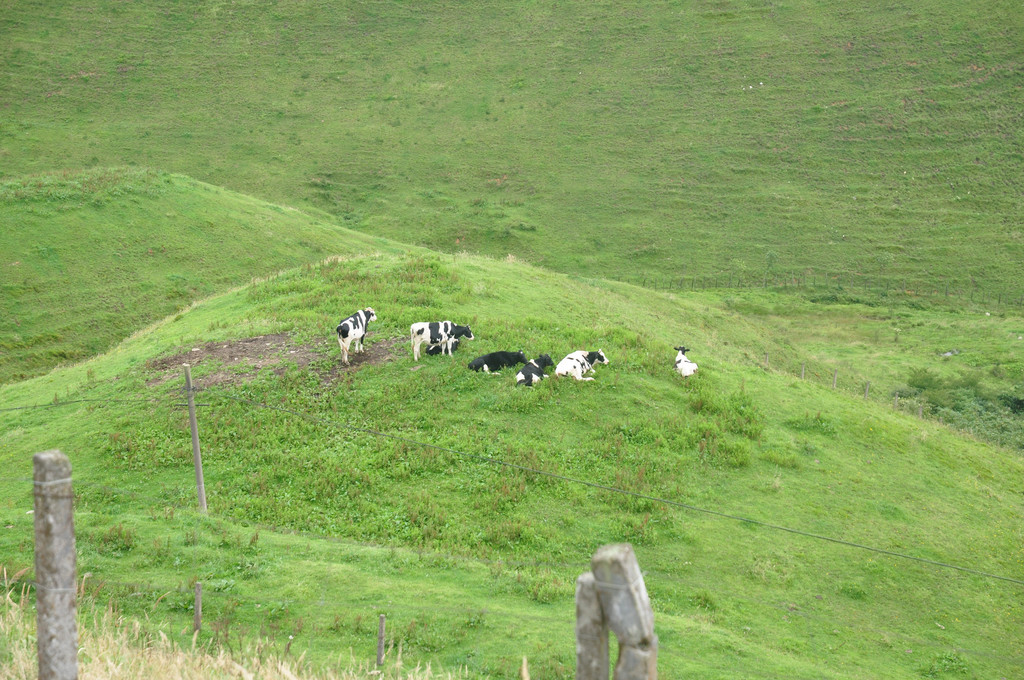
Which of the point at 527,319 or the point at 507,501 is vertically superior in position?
the point at 527,319

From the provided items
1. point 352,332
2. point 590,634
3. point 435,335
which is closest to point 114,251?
point 352,332

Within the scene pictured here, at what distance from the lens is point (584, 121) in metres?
70.2

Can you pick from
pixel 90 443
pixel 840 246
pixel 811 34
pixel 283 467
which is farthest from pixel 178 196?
pixel 811 34

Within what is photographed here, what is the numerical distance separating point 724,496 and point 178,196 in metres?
33.3

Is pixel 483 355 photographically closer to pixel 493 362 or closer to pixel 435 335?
pixel 493 362

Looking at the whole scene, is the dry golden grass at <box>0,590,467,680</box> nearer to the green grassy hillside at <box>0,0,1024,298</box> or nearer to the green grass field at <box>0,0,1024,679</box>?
the green grass field at <box>0,0,1024,679</box>

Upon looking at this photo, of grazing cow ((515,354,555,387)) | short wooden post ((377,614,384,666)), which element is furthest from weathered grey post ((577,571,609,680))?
grazing cow ((515,354,555,387))

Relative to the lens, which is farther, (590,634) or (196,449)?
(196,449)

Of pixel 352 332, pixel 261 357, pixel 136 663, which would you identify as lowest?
pixel 136 663

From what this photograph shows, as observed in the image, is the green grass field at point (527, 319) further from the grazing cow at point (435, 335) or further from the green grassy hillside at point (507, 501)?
the grazing cow at point (435, 335)

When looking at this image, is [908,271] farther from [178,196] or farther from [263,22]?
[263,22]

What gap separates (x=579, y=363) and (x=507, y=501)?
17.9ft

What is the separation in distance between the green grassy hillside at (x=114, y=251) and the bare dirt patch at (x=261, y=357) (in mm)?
10751

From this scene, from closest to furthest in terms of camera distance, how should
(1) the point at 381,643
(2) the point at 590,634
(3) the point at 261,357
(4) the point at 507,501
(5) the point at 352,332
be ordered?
(2) the point at 590,634 → (1) the point at 381,643 → (4) the point at 507,501 → (5) the point at 352,332 → (3) the point at 261,357
